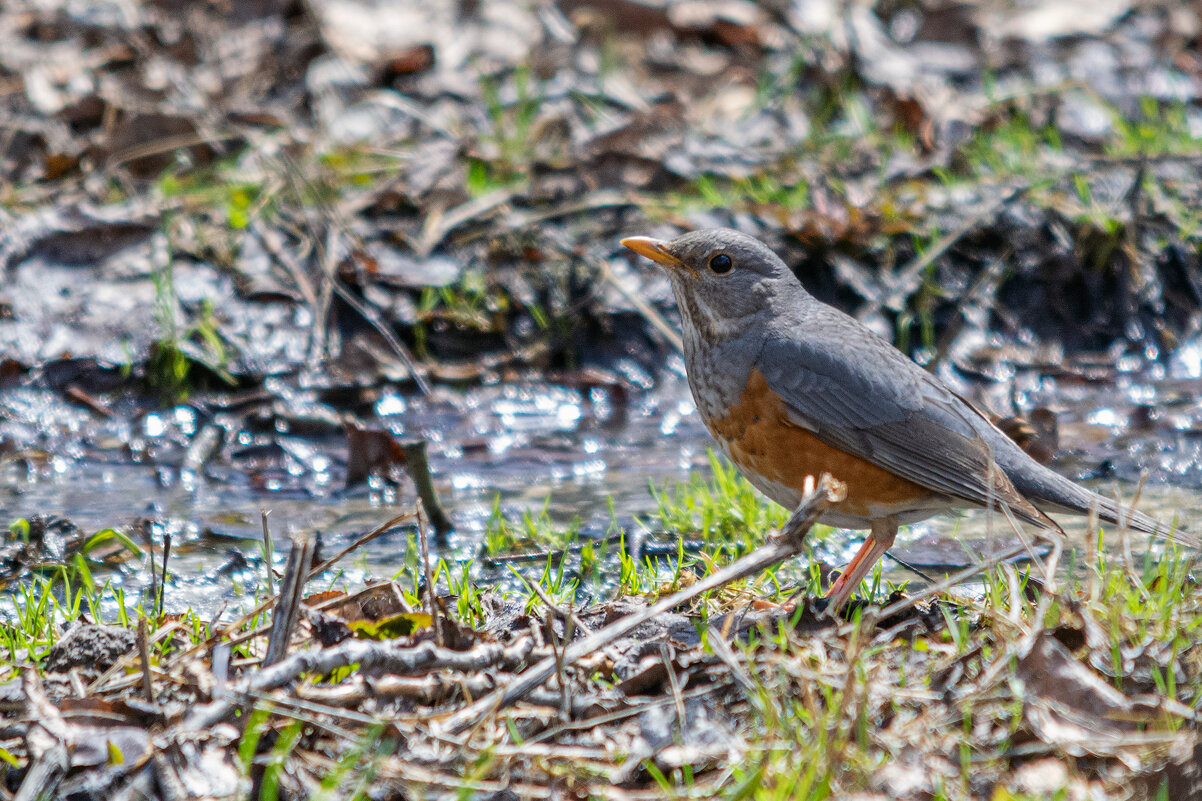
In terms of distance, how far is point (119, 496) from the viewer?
5301 mm

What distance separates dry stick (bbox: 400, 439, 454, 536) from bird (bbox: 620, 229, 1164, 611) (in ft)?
3.40

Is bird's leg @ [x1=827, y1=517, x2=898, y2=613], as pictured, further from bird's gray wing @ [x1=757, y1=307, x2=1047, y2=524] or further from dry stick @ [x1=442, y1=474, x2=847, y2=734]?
dry stick @ [x1=442, y1=474, x2=847, y2=734]

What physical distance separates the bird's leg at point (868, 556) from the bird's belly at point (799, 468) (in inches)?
1.7

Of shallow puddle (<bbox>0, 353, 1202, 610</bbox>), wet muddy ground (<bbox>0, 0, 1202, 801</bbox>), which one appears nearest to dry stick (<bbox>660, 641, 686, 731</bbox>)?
wet muddy ground (<bbox>0, 0, 1202, 801</bbox>)

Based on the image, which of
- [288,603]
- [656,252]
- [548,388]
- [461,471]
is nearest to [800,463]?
[656,252]

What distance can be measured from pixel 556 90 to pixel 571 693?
5860 mm

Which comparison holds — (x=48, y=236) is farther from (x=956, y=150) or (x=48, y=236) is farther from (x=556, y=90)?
(x=956, y=150)

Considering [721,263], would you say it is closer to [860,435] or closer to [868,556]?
[860,435]

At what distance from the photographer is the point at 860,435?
13.6 feet

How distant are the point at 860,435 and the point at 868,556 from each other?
0.40 meters

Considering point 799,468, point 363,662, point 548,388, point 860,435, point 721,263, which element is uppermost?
point 721,263

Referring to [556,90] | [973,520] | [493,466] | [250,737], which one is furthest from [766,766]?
[556,90]

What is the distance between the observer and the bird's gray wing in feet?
13.3

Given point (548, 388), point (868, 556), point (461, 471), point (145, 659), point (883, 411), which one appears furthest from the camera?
point (548, 388)
